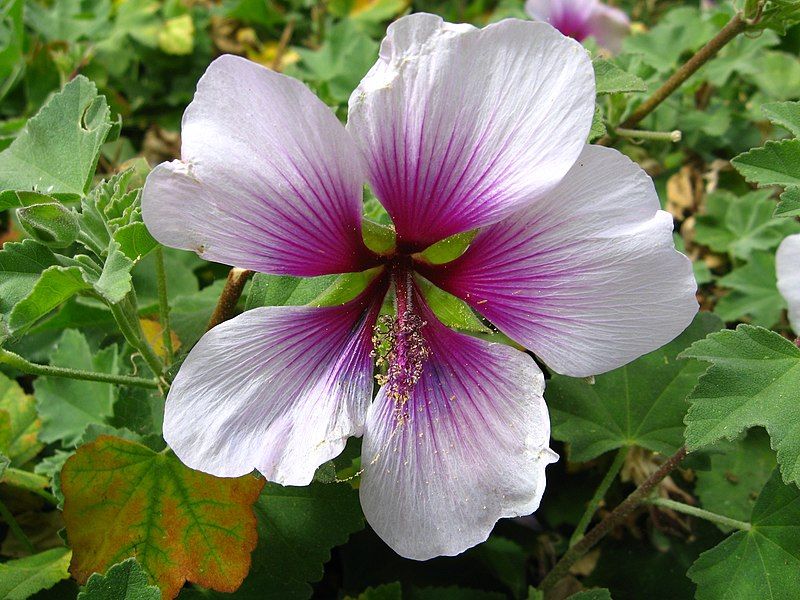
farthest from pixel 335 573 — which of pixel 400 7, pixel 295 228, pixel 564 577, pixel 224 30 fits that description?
pixel 224 30

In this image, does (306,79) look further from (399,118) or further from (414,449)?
(414,449)

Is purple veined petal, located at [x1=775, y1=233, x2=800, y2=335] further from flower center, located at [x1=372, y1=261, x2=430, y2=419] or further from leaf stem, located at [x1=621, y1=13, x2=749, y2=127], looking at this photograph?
flower center, located at [x1=372, y1=261, x2=430, y2=419]

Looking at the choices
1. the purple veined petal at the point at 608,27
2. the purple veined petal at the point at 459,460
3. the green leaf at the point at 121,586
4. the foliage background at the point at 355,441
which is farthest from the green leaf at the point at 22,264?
the purple veined petal at the point at 608,27

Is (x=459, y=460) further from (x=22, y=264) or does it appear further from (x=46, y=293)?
(x=22, y=264)

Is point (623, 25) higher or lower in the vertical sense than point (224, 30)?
higher

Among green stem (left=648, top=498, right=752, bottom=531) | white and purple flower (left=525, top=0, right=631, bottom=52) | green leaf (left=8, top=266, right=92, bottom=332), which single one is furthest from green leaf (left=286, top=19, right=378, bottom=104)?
green stem (left=648, top=498, right=752, bottom=531)

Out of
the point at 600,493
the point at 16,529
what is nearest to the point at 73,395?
the point at 16,529

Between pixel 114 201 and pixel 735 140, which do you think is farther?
pixel 735 140

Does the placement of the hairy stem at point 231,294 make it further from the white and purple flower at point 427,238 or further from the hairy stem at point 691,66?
the hairy stem at point 691,66
